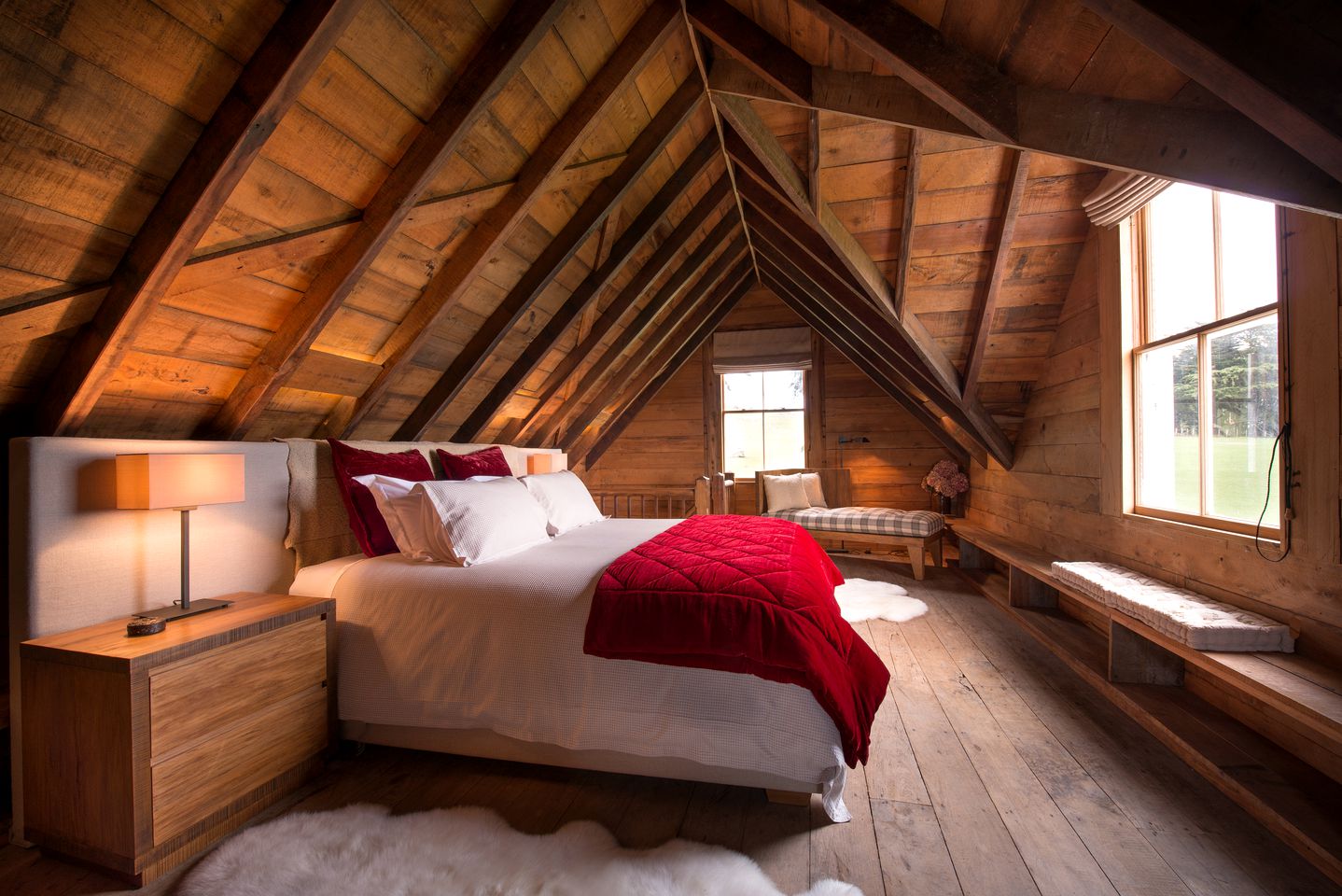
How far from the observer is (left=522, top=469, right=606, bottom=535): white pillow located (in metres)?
3.16

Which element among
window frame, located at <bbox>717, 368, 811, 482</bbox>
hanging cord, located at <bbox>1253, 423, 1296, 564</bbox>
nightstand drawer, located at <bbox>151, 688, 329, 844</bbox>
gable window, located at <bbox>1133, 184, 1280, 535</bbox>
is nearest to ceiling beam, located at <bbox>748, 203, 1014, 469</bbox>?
gable window, located at <bbox>1133, 184, 1280, 535</bbox>

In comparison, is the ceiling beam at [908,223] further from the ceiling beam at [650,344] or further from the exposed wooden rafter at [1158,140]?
the ceiling beam at [650,344]

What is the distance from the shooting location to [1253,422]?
203 centimetres

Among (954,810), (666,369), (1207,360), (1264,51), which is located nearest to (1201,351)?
(1207,360)

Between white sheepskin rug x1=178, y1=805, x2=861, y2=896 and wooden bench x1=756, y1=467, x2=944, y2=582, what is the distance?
11.6 ft

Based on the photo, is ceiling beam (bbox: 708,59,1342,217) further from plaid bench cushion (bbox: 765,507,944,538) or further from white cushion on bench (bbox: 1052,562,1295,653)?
plaid bench cushion (bbox: 765,507,944,538)

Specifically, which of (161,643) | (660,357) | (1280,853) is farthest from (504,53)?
(660,357)

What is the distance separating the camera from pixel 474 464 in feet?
10.7

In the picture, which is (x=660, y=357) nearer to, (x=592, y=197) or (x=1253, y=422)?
(x=592, y=197)

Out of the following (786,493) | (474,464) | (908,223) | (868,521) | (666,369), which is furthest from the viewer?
(666,369)

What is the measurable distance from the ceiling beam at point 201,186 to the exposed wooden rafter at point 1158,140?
5.60 feet

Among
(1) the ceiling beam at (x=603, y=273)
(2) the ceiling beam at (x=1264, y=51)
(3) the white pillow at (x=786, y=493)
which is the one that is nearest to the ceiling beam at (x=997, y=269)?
(2) the ceiling beam at (x=1264, y=51)

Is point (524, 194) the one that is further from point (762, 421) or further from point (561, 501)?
point (762, 421)

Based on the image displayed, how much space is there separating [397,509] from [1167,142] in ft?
8.74
